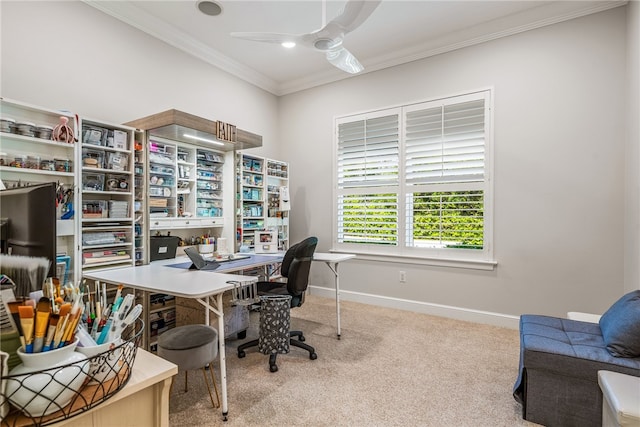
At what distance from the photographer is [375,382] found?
2215 mm

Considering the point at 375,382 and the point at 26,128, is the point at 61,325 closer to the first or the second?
the point at 375,382

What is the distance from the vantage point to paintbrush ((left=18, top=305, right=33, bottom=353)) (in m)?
0.59

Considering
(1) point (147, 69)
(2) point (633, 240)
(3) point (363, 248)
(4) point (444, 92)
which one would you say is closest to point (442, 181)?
(4) point (444, 92)

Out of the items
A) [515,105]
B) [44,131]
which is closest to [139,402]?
[44,131]

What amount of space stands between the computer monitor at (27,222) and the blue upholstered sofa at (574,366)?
7.36 feet

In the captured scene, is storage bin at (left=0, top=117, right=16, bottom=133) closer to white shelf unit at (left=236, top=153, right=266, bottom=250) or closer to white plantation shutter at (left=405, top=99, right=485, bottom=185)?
white shelf unit at (left=236, top=153, right=266, bottom=250)

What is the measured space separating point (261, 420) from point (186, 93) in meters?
3.30

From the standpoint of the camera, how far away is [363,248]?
416cm

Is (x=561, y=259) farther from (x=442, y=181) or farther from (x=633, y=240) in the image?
(x=442, y=181)

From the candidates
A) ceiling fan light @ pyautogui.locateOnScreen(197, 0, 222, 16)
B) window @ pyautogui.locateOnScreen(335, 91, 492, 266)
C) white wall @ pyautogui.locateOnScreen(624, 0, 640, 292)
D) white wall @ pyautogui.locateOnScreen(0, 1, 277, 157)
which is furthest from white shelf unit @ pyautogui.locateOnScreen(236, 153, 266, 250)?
white wall @ pyautogui.locateOnScreen(624, 0, 640, 292)

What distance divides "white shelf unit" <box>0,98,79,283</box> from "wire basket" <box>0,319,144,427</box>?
1892 mm

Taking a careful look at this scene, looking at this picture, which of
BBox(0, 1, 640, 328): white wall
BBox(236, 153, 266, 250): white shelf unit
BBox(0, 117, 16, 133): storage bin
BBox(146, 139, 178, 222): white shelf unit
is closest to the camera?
BBox(0, 117, 16, 133): storage bin

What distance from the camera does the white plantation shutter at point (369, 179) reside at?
3.93 metres

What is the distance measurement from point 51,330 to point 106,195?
253 cm
